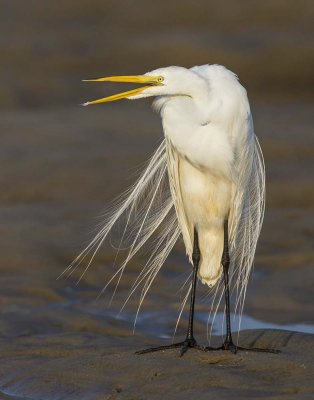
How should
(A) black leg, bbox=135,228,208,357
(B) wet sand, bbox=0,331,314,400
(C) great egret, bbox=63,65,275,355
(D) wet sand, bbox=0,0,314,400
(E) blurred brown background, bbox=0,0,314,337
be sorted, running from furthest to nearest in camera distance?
(E) blurred brown background, bbox=0,0,314,337, (A) black leg, bbox=135,228,208,357, (C) great egret, bbox=63,65,275,355, (D) wet sand, bbox=0,0,314,400, (B) wet sand, bbox=0,331,314,400

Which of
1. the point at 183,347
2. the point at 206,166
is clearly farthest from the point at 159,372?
the point at 206,166

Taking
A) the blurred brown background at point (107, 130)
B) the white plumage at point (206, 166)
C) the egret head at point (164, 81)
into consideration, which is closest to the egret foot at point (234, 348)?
the white plumage at point (206, 166)

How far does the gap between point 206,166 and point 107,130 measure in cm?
528

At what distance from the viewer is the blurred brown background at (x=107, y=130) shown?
8.78 meters

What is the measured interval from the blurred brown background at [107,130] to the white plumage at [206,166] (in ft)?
4.43

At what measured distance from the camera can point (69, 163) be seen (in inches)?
432

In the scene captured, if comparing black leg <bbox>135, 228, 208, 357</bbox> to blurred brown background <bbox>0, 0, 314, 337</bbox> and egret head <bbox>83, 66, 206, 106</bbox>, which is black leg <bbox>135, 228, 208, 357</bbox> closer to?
egret head <bbox>83, 66, 206, 106</bbox>

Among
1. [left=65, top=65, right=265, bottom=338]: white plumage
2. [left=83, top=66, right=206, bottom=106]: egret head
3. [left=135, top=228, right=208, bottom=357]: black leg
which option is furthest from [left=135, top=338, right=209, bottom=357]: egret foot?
[left=83, top=66, right=206, bottom=106]: egret head

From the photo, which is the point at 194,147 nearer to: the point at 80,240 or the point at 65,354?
the point at 65,354

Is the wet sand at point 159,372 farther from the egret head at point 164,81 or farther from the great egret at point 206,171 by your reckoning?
the egret head at point 164,81

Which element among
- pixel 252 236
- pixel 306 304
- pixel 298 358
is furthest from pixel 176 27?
pixel 298 358

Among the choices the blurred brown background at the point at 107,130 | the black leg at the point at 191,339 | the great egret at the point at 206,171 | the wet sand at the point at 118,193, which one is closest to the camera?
the wet sand at the point at 118,193

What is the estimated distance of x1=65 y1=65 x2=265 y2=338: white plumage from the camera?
6.24 m

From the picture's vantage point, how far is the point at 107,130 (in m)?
11.6
